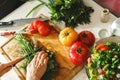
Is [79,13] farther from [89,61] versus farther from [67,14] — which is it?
[89,61]

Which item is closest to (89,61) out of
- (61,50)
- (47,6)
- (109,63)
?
(109,63)

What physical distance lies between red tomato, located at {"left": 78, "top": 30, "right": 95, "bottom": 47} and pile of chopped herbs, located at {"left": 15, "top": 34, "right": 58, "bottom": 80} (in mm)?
148

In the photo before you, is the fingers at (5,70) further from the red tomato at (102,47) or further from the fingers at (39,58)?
the red tomato at (102,47)

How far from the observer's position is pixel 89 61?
1100 mm

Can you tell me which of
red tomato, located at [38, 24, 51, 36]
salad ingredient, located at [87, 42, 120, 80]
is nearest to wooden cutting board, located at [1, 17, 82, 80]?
red tomato, located at [38, 24, 51, 36]

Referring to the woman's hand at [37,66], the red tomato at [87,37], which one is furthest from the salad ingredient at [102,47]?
the woman's hand at [37,66]

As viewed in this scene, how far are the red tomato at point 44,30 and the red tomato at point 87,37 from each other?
0.51 feet

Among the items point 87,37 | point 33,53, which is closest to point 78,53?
point 87,37

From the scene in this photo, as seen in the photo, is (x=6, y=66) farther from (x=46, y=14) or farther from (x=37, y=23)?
(x=46, y=14)

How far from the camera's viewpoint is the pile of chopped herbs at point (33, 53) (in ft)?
3.89

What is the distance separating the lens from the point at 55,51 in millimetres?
1261

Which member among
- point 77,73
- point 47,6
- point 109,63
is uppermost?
point 47,6

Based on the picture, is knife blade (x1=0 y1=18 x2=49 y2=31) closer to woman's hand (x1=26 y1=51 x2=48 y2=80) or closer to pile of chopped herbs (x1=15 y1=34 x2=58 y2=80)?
pile of chopped herbs (x1=15 y1=34 x2=58 y2=80)

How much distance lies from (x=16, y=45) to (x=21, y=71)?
14 centimetres
